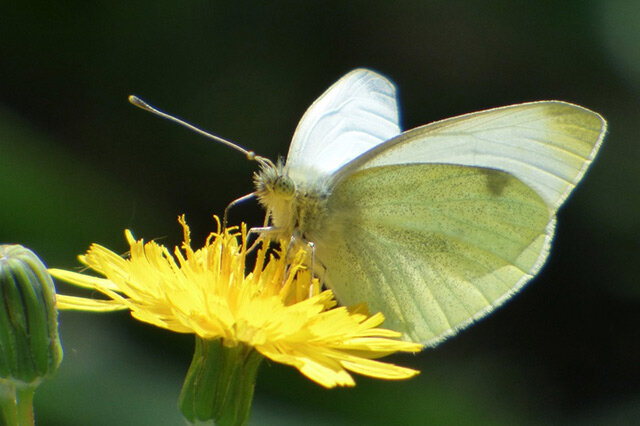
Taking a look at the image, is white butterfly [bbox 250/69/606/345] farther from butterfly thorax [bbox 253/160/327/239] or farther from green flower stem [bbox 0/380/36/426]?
green flower stem [bbox 0/380/36/426]

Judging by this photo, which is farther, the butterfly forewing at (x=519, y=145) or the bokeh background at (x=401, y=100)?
the bokeh background at (x=401, y=100)

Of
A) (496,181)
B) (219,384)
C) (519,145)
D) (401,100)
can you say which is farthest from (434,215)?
(401,100)

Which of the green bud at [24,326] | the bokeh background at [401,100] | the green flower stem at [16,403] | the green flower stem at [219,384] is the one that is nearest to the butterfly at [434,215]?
the green flower stem at [219,384]

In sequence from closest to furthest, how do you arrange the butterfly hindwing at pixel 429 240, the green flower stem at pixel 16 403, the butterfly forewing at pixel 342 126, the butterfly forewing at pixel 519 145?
1. the green flower stem at pixel 16 403
2. the butterfly forewing at pixel 519 145
3. the butterfly hindwing at pixel 429 240
4. the butterfly forewing at pixel 342 126

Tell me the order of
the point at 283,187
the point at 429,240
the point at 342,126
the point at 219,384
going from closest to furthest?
the point at 219,384 → the point at 283,187 → the point at 429,240 → the point at 342,126

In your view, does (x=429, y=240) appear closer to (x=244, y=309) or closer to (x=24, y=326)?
(x=244, y=309)

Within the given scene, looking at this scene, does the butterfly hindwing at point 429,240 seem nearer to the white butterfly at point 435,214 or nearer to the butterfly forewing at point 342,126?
the white butterfly at point 435,214
